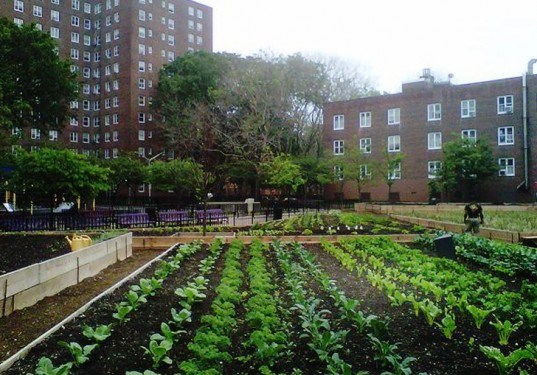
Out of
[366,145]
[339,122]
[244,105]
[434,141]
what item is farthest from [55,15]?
[434,141]

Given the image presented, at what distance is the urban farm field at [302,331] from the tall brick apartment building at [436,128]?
36761mm

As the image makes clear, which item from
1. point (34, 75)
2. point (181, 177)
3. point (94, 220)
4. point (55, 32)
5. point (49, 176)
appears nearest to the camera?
point (49, 176)

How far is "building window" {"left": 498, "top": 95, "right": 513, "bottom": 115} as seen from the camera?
138 ft

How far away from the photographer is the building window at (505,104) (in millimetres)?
42125

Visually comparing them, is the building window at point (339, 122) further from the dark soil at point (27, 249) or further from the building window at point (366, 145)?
the dark soil at point (27, 249)

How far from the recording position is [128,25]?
70875mm

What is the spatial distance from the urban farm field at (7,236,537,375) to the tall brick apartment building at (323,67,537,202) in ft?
121

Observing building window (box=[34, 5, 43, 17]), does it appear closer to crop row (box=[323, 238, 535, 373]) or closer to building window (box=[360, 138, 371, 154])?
building window (box=[360, 138, 371, 154])

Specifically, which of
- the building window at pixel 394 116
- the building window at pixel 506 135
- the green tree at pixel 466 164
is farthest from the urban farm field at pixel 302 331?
the building window at pixel 394 116

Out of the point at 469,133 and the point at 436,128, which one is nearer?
the point at 469,133

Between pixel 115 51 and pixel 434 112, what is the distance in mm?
51016

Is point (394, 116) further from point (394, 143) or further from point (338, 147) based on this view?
point (338, 147)

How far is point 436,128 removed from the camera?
45.5 metres

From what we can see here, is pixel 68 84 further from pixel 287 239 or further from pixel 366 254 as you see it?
pixel 366 254
